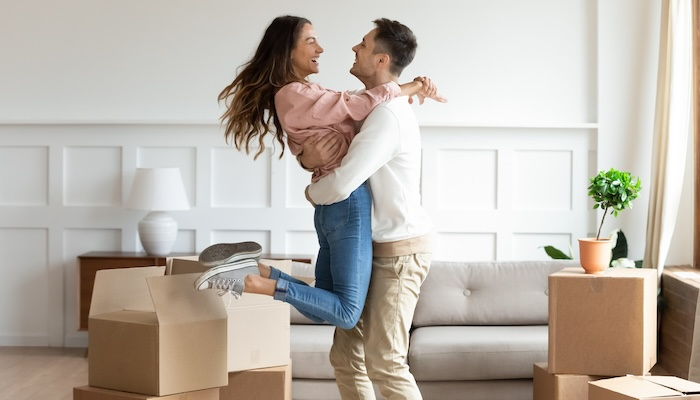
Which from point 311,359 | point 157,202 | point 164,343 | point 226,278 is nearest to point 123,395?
point 164,343

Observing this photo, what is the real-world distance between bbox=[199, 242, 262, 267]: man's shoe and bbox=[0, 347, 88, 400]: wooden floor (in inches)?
83.7

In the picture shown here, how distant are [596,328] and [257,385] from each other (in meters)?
1.29

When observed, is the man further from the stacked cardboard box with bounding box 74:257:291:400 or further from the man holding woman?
the stacked cardboard box with bounding box 74:257:291:400

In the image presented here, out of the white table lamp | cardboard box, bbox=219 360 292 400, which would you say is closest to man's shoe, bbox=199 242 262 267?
cardboard box, bbox=219 360 292 400

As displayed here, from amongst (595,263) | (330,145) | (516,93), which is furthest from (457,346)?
(516,93)

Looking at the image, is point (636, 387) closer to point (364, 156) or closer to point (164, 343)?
Result: point (364, 156)

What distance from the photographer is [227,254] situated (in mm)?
2645

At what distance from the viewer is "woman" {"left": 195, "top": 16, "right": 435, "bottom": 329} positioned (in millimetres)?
2664

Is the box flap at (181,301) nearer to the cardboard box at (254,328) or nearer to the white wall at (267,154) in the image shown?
the cardboard box at (254,328)

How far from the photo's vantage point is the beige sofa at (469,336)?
4047 mm

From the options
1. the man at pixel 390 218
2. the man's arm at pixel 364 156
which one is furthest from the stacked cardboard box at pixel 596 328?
the man's arm at pixel 364 156

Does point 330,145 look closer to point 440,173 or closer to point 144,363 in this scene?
point 144,363

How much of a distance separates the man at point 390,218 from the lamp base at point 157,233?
2.64 m

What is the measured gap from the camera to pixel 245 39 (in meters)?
5.59
